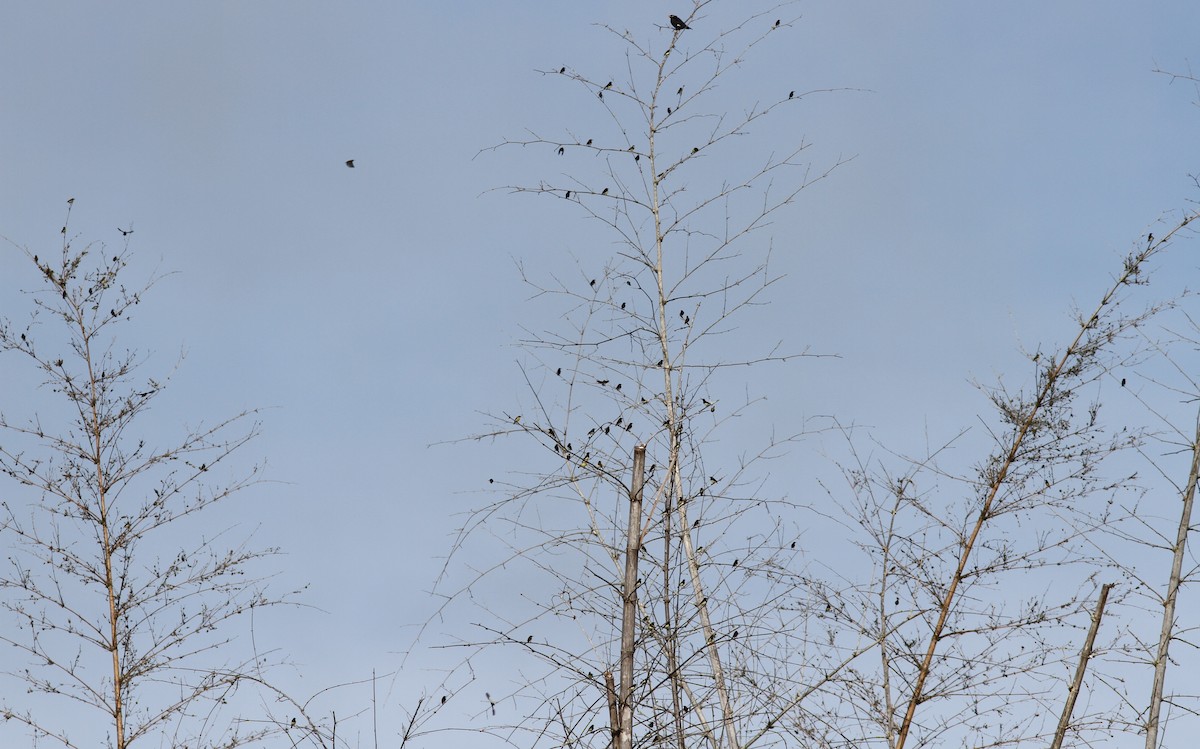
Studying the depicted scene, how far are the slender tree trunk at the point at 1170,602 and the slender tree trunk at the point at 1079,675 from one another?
92 cm

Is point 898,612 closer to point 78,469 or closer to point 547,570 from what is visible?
point 547,570

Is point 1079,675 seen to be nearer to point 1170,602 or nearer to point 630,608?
point 1170,602

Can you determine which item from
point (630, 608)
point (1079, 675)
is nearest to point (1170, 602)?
point (1079, 675)

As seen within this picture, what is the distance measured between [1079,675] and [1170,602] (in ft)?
5.74

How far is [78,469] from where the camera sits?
8.38 meters

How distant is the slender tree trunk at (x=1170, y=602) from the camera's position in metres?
6.77

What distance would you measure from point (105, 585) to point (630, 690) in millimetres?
4980

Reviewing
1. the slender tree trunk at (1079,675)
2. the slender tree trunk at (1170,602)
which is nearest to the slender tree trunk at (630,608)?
the slender tree trunk at (1079,675)

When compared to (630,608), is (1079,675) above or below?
above

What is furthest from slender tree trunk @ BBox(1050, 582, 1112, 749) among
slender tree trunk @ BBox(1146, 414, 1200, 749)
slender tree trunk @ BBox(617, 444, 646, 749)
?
slender tree trunk @ BBox(617, 444, 646, 749)

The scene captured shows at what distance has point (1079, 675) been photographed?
6016 millimetres

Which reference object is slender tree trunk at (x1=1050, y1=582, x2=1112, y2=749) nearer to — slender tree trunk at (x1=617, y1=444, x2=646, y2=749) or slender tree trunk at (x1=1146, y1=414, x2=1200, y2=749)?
slender tree trunk at (x1=1146, y1=414, x2=1200, y2=749)

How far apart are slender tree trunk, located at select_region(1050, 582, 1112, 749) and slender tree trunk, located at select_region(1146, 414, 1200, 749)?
92cm

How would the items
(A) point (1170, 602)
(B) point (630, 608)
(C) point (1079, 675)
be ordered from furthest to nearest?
(A) point (1170, 602) → (C) point (1079, 675) → (B) point (630, 608)
